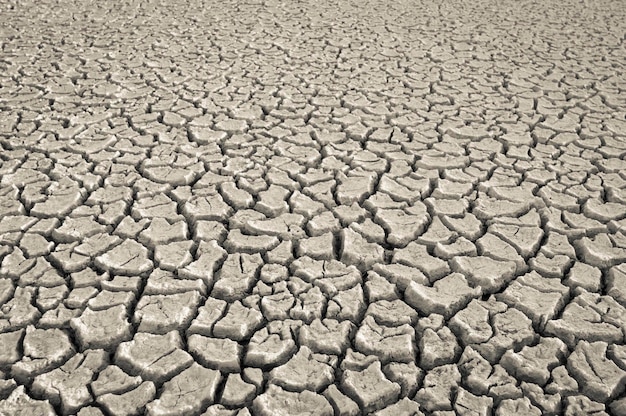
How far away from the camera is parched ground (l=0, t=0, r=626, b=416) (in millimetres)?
1378

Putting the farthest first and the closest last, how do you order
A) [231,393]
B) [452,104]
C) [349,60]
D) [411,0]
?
1. [411,0]
2. [349,60]
3. [452,104]
4. [231,393]

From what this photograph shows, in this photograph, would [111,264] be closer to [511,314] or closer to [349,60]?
[511,314]

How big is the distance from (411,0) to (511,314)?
4.57m

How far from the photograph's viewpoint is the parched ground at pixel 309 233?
138cm

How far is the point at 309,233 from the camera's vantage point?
1.95 m

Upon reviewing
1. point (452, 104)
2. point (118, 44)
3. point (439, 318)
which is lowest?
point (118, 44)

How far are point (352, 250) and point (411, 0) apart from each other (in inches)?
170

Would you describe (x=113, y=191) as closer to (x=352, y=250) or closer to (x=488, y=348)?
(x=352, y=250)

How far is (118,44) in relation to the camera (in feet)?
12.8

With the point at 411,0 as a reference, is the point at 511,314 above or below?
below

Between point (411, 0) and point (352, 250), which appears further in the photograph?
point (411, 0)

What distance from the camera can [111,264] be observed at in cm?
175

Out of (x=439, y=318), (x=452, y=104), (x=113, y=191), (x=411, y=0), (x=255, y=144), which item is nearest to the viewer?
(x=439, y=318)

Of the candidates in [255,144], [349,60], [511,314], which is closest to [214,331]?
[511,314]
